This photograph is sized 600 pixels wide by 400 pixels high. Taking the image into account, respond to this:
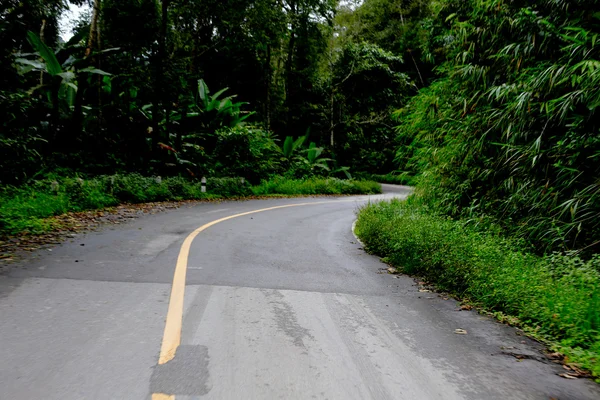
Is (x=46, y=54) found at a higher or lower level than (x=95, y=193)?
higher

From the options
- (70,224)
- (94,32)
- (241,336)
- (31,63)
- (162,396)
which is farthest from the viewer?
(94,32)

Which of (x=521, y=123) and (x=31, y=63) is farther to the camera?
(x=31, y=63)

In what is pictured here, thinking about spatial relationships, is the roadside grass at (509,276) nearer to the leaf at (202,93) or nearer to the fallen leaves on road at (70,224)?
the fallen leaves on road at (70,224)

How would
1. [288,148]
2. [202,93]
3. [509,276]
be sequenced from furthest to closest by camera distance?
[288,148] → [202,93] → [509,276]

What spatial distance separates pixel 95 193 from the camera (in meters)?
12.3

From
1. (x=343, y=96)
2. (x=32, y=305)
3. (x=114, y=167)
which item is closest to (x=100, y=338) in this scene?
(x=32, y=305)

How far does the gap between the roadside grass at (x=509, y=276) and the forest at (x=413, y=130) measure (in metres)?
0.02

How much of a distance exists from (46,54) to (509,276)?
15503 millimetres

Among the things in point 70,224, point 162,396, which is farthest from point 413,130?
point 162,396

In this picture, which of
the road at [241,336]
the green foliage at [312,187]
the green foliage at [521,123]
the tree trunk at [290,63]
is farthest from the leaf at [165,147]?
the tree trunk at [290,63]

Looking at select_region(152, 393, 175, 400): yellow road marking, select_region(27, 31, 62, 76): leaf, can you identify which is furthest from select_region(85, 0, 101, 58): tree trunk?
select_region(152, 393, 175, 400): yellow road marking

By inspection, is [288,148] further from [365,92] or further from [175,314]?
[175,314]

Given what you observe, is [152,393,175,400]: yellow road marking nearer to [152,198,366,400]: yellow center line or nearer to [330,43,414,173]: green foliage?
[152,198,366,400]: yellow center line

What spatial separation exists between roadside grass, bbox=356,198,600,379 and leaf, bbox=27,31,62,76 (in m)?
12.9
